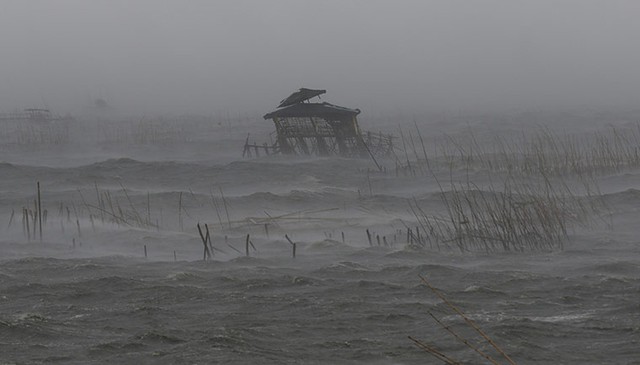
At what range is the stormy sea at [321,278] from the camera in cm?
884

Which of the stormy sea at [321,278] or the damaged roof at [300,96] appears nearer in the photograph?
the stormy sea at [321,278]

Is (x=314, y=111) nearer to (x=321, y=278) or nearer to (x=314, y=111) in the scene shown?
(x=314, y=111)

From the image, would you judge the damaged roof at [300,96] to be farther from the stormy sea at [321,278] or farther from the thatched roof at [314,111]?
the stormy sea at [321,278]

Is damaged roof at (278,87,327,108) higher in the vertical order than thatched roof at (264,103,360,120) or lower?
higher

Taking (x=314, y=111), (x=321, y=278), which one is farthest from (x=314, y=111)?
(x=321, y=278)

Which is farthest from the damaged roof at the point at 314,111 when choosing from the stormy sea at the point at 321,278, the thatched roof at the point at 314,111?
the stormy sea at the point at 321,278

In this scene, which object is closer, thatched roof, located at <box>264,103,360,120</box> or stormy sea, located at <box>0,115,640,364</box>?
stormy sea, located at <box>0,115,640,364</box>

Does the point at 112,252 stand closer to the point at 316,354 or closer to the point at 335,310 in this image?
the point at 335,310

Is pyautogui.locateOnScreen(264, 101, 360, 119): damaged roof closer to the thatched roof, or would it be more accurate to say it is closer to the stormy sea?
the thatched roof

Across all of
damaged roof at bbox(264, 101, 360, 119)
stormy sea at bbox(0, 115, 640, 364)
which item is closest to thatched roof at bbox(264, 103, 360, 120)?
damaged roof at bbox(264, 101, 360, 119)

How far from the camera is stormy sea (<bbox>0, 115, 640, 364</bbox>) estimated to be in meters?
8.84

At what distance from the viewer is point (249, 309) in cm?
1067

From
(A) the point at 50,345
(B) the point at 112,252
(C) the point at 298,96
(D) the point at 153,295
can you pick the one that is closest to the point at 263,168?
(C) the point at 298,96

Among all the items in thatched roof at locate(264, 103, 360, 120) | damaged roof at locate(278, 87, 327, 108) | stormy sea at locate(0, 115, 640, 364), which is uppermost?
damaged roof at locate(278, 87, 327, 108)
